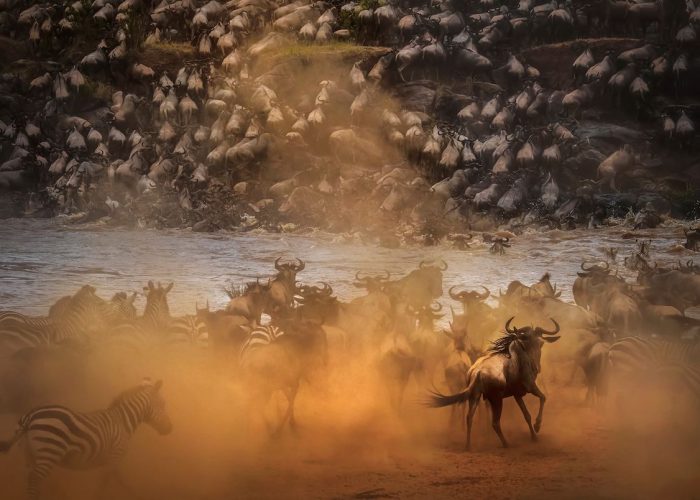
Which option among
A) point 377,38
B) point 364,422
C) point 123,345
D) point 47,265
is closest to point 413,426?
point 364,422

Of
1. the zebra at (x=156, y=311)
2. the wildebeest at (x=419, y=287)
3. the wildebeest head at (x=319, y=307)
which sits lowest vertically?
the zebra at (x=156, y=311)

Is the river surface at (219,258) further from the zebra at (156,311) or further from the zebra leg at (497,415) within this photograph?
the zebra leg at (497,415)

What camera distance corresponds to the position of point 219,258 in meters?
12.2

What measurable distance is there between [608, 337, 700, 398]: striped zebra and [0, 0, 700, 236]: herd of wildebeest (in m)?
4.27

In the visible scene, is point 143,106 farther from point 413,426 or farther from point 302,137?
point 413,426

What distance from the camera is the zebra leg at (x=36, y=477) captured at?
20.6 ft

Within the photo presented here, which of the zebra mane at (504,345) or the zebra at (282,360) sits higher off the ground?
the zebra mane at (504,345)

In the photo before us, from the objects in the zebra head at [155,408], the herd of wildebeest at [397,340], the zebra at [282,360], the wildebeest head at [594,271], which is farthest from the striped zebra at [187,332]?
the wildebeest head at [594,271]

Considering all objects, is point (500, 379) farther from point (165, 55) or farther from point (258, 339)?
point (165, 55)

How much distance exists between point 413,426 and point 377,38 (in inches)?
325

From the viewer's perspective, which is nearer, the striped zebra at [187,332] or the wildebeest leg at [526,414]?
the wildebeest leg at [526,414]

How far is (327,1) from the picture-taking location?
48.1 ft

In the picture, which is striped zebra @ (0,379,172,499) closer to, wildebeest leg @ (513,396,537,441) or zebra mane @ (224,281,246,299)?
wildebeest leg @ (513,396,537,441)

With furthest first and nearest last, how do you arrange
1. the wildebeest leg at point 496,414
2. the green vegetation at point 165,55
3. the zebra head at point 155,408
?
the green vegetation at point 165,55 → the wildebeest leg at point 496,414 → the zebra head at point 155,408
